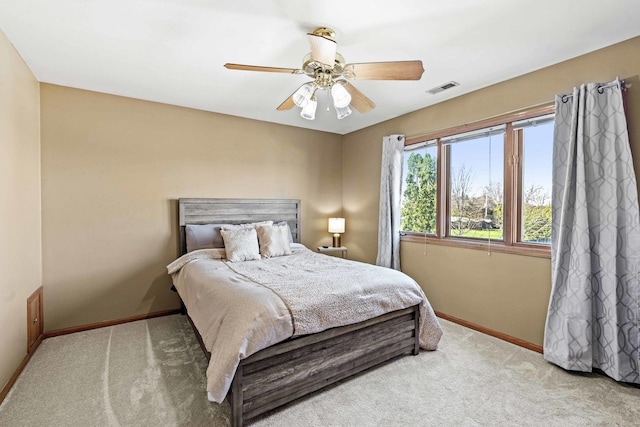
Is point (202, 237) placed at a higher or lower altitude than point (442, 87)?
lower

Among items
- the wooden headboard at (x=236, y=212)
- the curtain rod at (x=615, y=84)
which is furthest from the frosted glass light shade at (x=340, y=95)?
the wooden headboard at (x=236, y=212)

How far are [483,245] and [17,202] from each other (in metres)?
4.18

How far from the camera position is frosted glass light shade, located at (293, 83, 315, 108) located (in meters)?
2.28

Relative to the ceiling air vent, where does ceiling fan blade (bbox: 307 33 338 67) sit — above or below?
below

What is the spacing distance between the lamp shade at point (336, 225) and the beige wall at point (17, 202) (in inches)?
134

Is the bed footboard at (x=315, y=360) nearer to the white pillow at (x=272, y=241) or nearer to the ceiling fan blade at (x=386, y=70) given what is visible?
the white pillow at (x=272, y=241)

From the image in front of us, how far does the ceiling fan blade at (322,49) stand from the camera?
1842 mm

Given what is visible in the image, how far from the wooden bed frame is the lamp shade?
7.33ft

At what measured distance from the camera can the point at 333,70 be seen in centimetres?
217

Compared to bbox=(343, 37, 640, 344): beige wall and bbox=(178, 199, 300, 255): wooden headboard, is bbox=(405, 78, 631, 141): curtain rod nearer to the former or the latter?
bbox=(343, 37, 640, 344): beige wall

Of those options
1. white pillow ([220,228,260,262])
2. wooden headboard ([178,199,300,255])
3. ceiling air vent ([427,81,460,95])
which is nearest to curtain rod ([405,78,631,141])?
ceiling air vent ([427,81,460,95])

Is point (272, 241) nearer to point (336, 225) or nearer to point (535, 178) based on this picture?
point (336, 225)

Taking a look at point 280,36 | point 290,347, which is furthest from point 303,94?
point 290,347

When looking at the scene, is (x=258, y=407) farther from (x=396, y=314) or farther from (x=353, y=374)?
(x=396, y=314)
